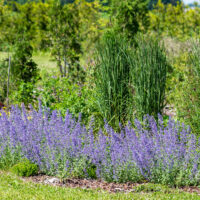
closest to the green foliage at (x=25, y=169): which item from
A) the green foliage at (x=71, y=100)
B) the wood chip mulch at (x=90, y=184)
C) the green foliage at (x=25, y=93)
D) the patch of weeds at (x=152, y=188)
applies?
the wood chip mulch at (x=90, y=184)

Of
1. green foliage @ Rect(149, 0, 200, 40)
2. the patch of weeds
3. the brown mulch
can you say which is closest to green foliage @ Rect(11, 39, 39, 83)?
the brown mulch

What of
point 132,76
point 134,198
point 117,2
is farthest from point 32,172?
point 117,2

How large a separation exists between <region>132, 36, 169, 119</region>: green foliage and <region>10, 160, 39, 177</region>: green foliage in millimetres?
2345

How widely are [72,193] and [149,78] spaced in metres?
2.83

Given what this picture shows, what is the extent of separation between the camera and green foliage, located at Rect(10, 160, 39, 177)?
4936 mm

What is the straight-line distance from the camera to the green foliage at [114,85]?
6.45m

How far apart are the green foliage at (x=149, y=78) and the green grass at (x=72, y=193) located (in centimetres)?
209

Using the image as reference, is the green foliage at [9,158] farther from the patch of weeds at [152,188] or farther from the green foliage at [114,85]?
the patch of weeds at [152,188]

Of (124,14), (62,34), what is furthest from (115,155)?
(124,14)

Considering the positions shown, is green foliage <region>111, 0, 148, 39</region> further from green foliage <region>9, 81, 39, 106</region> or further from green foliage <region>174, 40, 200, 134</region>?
green foliage <region>174, 40, 200, 134</region>

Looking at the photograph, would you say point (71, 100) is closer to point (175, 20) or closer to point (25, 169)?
point (25, 169)

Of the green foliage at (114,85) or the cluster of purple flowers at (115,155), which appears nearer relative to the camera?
the cluster of purple flowers at (115,155)

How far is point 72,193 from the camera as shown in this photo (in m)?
4.27

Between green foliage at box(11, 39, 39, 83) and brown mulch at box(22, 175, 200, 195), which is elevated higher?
green foliage at box(11, 39, 39, 83)
